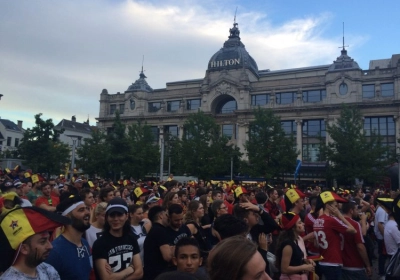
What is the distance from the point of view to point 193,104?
5859cm

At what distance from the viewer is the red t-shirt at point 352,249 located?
6.07 m

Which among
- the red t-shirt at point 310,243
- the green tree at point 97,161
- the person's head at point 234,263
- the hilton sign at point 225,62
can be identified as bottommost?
the red t-shirt at point 310,243

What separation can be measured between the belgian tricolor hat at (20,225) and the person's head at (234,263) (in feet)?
5.34

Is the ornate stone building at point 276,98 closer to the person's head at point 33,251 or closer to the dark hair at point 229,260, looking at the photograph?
the person's head at point 33,251

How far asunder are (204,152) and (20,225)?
3871 centimetres

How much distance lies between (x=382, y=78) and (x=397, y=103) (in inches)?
156

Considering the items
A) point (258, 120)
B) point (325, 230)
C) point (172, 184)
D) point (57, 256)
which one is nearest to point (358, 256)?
point (325, 230)

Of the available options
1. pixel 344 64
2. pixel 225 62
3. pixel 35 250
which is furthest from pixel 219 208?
pixel 225 62

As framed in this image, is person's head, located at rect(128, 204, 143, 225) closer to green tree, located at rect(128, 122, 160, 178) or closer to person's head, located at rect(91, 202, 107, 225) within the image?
person's head, located at rect(91, 202, 107, 225)

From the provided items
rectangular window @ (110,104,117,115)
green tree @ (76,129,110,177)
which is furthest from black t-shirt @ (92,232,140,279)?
rectangular window @ (110,104,117,115)

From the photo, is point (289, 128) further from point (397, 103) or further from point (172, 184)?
point (172, 184)

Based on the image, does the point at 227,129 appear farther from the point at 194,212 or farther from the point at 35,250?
the point at 35,250

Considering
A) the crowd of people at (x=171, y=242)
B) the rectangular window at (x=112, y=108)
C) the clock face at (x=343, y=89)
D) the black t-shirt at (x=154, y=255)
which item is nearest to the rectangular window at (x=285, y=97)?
the clock face at (x=343, y=89)

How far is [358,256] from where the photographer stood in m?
6.12
